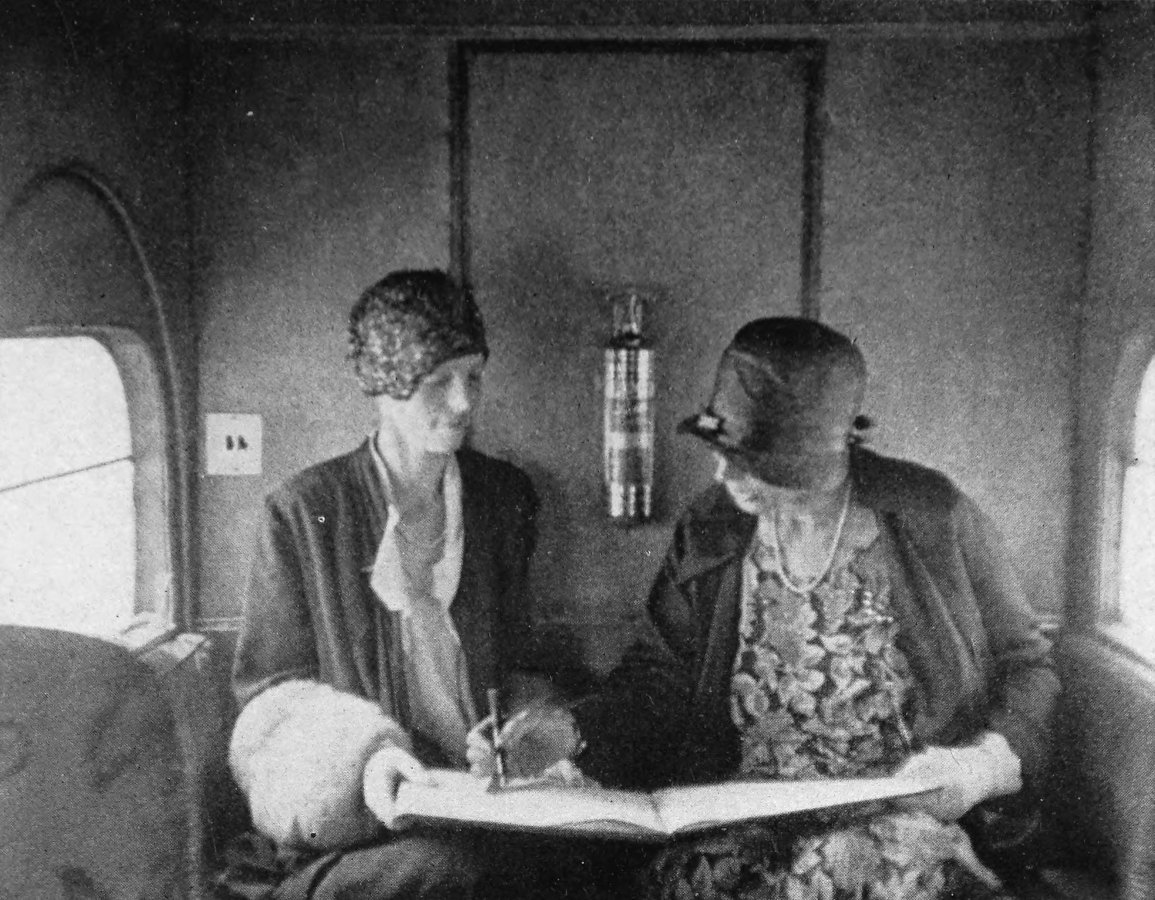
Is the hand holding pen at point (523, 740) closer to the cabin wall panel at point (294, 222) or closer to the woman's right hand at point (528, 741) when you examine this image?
the woman's right hand at point (528, 741)

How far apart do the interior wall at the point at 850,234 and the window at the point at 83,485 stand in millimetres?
72

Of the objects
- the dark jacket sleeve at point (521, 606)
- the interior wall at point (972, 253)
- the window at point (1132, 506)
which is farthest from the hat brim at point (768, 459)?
the window at point (1132, 506)

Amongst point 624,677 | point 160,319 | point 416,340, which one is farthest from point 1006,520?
point 160,319

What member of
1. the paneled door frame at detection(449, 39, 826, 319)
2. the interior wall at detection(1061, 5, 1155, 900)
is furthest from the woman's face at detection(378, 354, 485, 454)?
the interior wall at detection(1061, 5, 1155, 900)

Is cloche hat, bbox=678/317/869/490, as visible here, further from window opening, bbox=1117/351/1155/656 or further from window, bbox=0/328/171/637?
window, bbox=0/328/171/637

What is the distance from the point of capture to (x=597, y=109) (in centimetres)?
145

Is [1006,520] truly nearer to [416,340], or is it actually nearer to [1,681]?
[416,340]

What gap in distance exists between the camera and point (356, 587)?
1.44 metres

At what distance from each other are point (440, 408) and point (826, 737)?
0.65 metres

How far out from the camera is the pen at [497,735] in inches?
51.5

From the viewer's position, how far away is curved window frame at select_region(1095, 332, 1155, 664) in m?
1.34

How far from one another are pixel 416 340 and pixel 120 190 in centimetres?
39

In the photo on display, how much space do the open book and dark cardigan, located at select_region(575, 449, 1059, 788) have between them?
0.35 feet

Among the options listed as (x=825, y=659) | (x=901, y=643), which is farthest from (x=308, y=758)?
(x=901, y=643)
